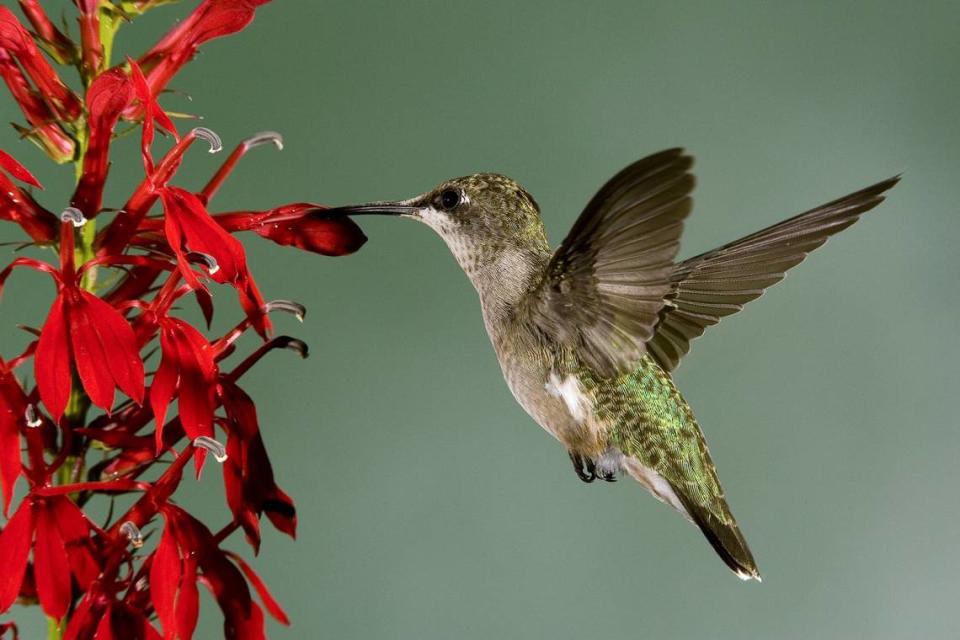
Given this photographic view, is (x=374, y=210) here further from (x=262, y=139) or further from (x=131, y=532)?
(x=131, y=532)

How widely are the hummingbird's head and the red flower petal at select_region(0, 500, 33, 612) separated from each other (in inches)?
12.2

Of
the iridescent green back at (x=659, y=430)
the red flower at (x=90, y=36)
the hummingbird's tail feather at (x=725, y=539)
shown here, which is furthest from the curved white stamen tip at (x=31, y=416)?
the hummingbird's tail feather at (x=725, y=539)

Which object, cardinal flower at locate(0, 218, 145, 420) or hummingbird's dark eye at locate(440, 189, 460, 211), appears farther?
hummingbird's dark eye at locate(440, 189, 460, 211)

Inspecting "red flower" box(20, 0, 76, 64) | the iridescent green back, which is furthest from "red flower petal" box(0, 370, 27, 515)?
the iridescent green back

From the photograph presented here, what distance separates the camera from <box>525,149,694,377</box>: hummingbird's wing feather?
72 cm

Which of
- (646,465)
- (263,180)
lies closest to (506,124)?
(263,180)

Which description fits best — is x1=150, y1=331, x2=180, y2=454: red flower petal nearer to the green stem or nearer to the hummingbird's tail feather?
the green stem

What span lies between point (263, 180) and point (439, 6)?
1.25ft

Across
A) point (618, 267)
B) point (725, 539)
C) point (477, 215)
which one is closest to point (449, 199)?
point (477, 215)

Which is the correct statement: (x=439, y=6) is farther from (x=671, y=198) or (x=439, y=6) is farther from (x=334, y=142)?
(x=671, y=198)

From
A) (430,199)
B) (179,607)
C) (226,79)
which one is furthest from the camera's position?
(226,79)

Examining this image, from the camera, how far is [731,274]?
1.03m

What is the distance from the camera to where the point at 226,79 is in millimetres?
1606

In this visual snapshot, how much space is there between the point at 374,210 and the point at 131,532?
0.87 feet
